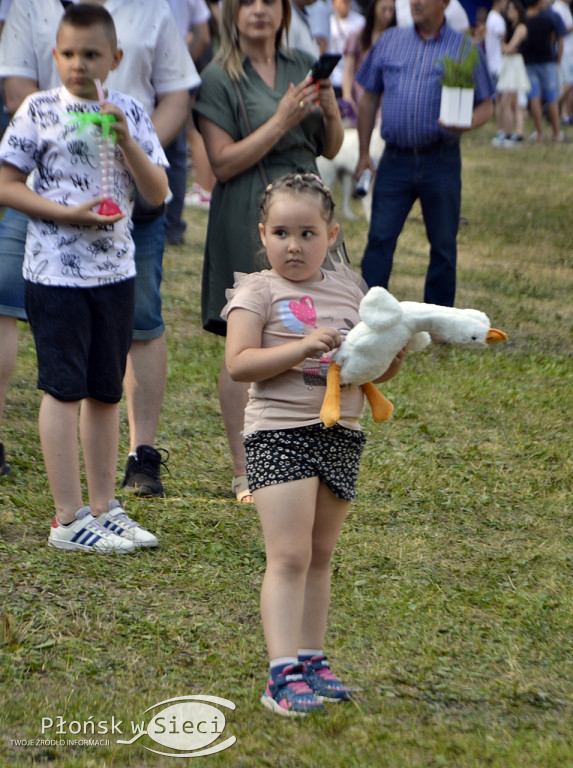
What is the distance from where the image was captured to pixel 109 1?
409 centimetres

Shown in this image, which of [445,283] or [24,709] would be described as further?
[445,283]

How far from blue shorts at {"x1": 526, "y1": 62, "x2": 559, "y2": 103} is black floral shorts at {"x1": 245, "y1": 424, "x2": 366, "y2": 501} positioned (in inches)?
600

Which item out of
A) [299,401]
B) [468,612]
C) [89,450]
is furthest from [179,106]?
[468,612]

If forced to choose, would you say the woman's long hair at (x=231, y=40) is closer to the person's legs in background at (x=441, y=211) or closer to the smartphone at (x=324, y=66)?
the smartphone at (x=324, y=66)

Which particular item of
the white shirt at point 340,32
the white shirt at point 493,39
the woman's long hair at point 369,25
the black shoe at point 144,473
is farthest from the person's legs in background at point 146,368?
the white shirt at point 493,39

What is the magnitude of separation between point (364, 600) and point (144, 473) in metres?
1.19

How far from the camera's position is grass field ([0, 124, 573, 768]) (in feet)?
8.87

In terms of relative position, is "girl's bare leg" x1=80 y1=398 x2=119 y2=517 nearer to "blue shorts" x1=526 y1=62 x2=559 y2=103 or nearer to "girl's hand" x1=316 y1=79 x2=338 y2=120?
"girl's hand" x1=316 y1=79 x2=338 y2=120

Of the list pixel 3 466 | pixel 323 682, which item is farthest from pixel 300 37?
pixel 323 682

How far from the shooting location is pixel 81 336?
3.54 m

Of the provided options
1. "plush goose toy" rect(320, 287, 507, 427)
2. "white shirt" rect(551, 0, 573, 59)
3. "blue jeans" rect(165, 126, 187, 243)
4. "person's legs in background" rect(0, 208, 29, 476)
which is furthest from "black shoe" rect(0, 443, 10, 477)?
"white shirt" rect(551, 0, 573, 59)

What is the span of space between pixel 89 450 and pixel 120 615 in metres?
0.65

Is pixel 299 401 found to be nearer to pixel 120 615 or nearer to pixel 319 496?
pixel 319 496

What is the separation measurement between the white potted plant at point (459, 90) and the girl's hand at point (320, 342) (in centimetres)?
412
